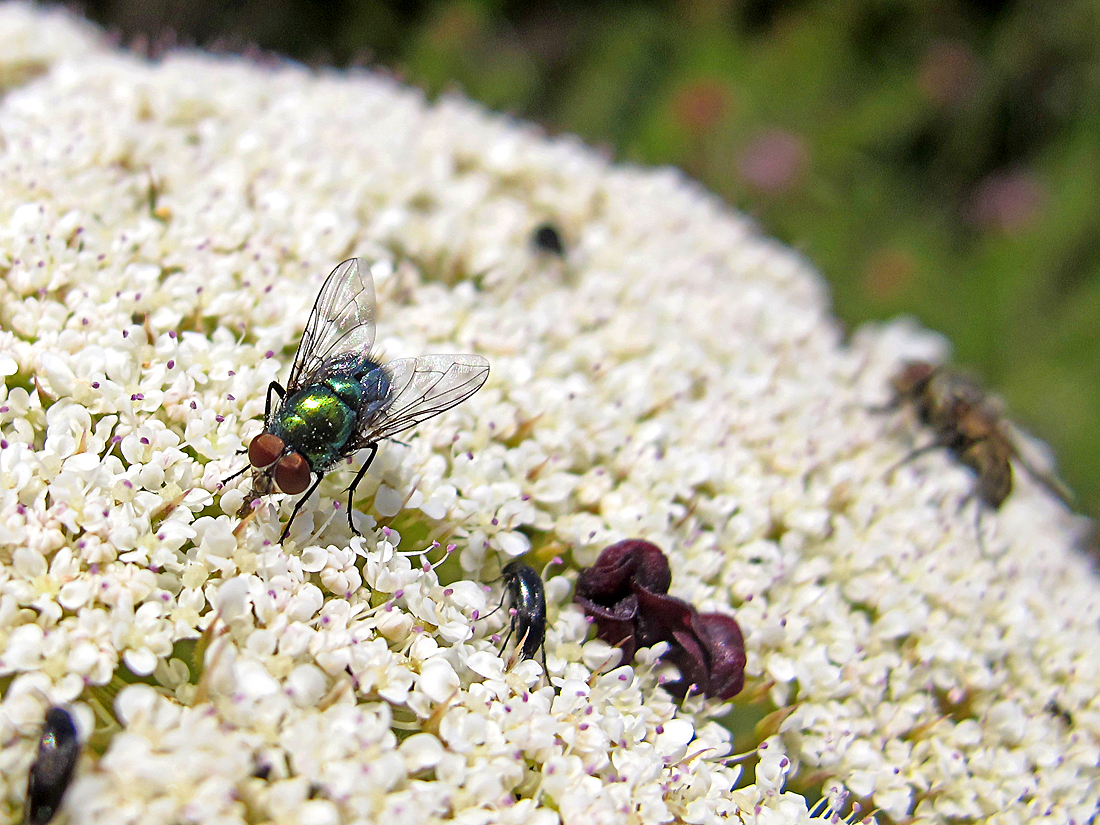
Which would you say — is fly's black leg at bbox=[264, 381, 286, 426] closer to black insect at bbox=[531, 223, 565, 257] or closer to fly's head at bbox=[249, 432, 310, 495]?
fly's head at bbox=[249, 432, 310, 495]

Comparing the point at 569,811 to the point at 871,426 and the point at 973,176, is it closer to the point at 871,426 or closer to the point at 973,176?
the point at 871,426

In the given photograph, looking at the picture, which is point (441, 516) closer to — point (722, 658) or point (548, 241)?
point (722, 658)

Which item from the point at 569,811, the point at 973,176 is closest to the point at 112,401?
the point at 569,811

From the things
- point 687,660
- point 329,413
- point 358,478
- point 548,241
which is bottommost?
point 687,660

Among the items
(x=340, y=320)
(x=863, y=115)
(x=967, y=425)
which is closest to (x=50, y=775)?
(x=340, y=320)

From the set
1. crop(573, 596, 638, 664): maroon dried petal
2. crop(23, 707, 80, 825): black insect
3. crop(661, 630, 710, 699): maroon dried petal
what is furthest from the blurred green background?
crop(23, 707, 80, 825): black insect

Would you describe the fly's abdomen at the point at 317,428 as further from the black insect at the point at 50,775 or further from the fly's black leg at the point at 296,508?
the black insect at the point at 50,775
